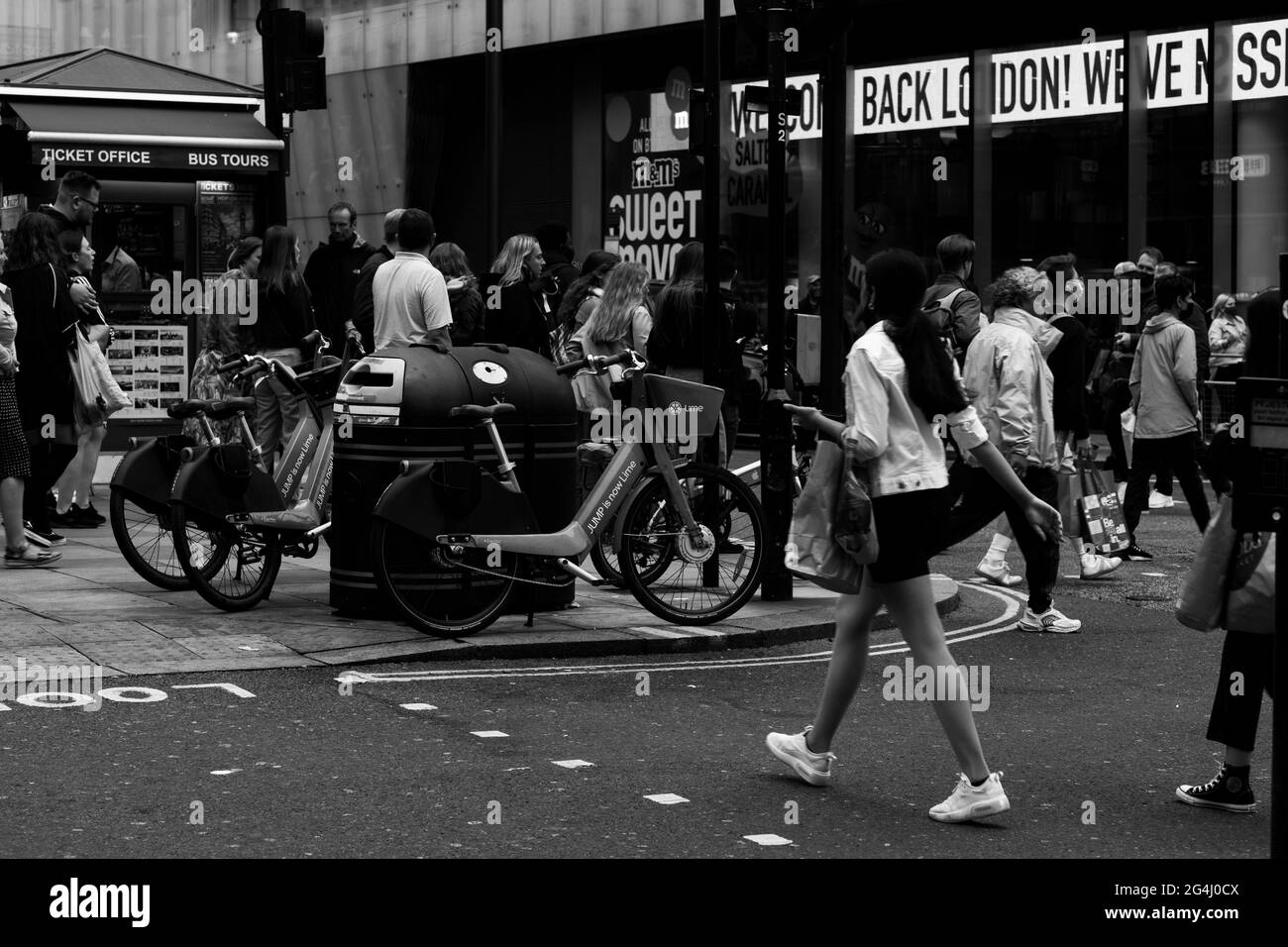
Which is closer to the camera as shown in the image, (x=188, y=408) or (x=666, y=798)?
(x=666, y=798)

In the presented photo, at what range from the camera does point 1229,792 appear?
5.92 m

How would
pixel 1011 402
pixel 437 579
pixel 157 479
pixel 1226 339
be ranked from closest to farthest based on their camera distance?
1. pixel 437 579
2. pixel 157 479
3. pixel 1011 402
4. pixel 1226 339

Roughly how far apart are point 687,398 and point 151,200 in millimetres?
7793

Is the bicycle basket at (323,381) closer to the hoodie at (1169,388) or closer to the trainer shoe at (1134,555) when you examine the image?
the trainer shoe at (1134,555)

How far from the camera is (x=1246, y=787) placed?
593cm

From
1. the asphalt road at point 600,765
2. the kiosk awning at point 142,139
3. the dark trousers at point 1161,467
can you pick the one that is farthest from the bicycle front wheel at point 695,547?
the kiosk awning at point 142,139

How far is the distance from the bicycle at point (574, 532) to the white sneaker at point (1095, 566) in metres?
2.86

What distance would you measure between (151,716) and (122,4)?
1264 inches

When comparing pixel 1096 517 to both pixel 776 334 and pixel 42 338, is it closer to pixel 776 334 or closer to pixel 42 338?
pixel 776 334

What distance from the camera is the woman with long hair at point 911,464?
5734 millimetres

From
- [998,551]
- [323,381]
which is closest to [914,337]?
[323,381]

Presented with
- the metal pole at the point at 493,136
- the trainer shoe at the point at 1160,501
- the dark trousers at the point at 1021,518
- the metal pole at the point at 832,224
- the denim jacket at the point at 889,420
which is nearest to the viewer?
the denim jacket at the point at 889,420

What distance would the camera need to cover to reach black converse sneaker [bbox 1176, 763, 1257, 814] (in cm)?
591

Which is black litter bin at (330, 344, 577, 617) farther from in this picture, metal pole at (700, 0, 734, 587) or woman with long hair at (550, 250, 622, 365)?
woman with long hair at (550, 250, 622, 365)
